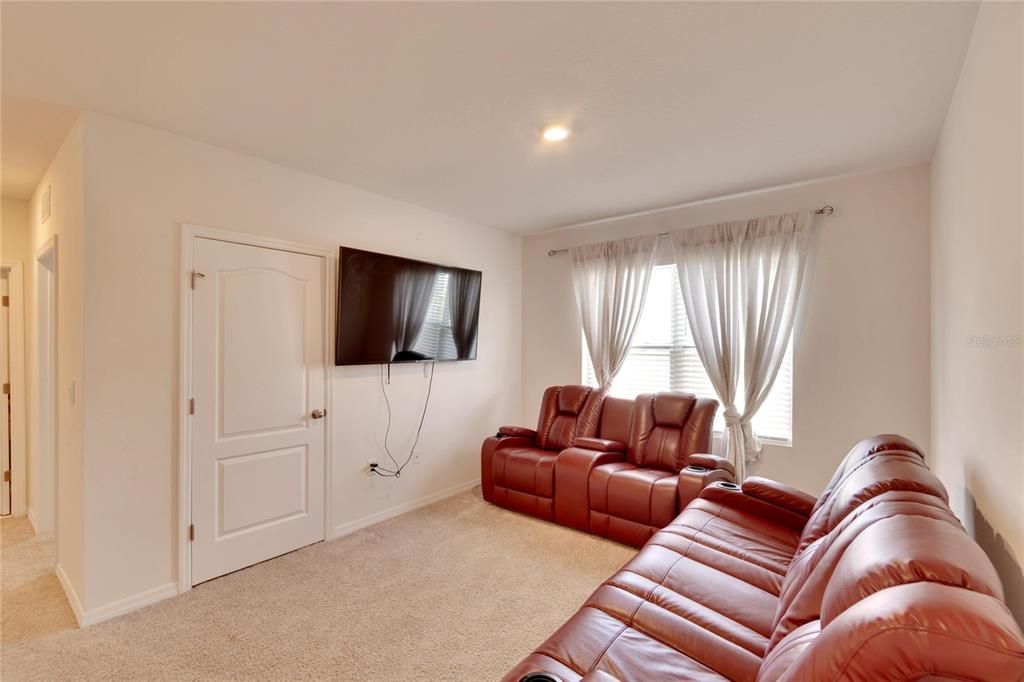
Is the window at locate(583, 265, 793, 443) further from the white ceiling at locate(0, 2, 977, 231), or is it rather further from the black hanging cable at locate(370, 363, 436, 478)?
the black hanging cable at locate(370, 363, 436, 478)

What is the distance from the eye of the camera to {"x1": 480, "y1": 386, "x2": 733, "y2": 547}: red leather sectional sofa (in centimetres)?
299

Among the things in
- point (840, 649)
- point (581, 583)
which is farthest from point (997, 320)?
point (581, 583)

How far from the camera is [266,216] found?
116 inches

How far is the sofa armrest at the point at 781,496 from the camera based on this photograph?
223cm

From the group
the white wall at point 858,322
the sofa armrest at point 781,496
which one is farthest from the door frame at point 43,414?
the white wall at point 858,322

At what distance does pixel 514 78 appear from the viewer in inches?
78.7

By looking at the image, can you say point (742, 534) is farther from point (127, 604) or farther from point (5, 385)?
point (5, 385)

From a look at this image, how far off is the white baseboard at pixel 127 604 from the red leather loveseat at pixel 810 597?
237cm

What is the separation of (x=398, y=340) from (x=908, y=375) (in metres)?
3.65

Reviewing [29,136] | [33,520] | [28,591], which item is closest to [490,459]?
[28,591]

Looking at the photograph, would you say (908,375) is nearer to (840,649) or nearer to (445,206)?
(840,649)

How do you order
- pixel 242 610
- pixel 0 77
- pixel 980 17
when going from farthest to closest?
pixel 242 610 < pixel 0 77 < pixel 980 17

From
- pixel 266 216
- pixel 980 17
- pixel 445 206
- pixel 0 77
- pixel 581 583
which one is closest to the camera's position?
pixel 980 17

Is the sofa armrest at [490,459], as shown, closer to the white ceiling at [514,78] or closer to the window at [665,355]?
the window at [665,355]
